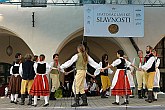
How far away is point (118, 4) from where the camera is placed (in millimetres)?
13852

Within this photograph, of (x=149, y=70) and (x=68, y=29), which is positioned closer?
(x=149, y=70)

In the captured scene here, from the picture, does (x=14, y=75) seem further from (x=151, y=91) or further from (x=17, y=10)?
(x=151, y=91)

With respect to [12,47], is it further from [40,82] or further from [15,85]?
[40,82]

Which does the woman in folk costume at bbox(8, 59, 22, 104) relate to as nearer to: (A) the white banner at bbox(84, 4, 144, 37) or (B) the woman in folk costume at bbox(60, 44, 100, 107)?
(B) the woman in folk costume at bbox(60, 44, 100, 107)

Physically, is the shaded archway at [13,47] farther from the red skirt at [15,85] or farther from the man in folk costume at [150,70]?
the man in folk costume at [150,70]

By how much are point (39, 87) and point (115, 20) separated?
4.62m

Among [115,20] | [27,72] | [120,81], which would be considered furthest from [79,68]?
[115,20]

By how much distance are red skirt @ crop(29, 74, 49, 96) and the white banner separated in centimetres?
344

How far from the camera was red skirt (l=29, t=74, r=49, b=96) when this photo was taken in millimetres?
10727

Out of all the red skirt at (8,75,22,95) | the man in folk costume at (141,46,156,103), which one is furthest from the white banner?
the red skirt at (8,75,22,95)

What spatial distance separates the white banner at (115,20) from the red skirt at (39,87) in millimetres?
3439

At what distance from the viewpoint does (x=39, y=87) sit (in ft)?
35.3

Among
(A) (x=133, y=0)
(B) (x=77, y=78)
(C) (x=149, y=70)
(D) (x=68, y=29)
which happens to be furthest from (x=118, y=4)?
(B) (x=77, y=78)

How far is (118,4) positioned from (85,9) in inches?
53.3
